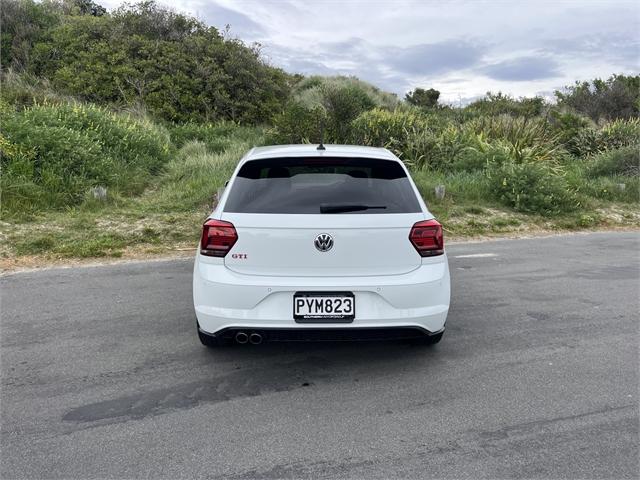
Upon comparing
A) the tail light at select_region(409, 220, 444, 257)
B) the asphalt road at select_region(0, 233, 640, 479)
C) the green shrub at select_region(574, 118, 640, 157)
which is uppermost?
the green shrub at select_region(574, 118, 640, 157)

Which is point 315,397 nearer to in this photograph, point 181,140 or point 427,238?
point 427,238

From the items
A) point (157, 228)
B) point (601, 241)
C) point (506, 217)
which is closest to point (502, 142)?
point (506, 217)

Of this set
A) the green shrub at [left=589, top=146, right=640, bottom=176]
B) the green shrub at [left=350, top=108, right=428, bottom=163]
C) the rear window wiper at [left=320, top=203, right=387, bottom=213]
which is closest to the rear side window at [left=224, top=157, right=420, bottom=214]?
the rear window wiper at [left=320, top=203, right=387, bottom=213]

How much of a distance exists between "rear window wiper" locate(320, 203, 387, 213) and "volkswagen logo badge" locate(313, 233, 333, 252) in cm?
19

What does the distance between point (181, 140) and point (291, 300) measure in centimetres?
1259

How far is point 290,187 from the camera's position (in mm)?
3549

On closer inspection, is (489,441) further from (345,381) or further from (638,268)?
(638,268)

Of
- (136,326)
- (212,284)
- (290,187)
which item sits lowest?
(136,326)

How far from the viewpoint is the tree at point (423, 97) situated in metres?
29.1

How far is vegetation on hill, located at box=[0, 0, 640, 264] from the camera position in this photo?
8.59m

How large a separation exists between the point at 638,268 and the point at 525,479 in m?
5.59

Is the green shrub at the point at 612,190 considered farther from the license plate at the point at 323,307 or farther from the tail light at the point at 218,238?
the tail light at the point at 218,238

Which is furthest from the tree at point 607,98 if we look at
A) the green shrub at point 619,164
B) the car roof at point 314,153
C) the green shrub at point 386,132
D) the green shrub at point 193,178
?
the car roof at point 314,153

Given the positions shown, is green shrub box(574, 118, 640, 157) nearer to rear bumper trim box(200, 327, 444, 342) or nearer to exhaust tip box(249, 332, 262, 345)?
rear bumper trim box(200, 327, 444, 342)
